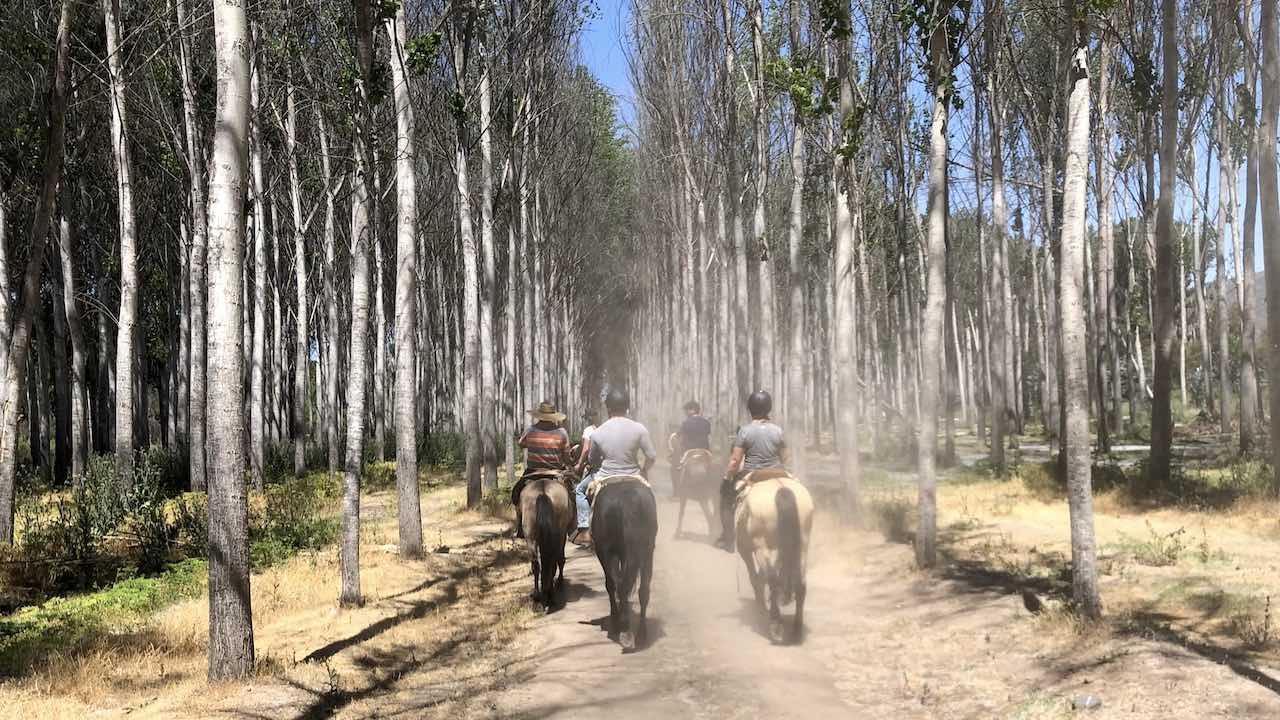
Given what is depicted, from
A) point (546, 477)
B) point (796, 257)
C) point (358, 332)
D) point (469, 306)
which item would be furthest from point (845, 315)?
point (358, 332)

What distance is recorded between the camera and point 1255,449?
16828mm

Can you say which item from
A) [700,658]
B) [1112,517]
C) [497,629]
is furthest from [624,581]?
[1112,517]

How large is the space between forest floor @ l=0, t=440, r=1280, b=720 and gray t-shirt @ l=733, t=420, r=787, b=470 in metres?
1.52

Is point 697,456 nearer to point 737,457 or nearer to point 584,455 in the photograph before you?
point 737,457

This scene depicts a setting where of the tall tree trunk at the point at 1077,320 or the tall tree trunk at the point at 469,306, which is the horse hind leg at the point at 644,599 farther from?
the tall tree trunk at the point at 469,306

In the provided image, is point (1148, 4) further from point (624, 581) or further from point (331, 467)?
point (331, 467)

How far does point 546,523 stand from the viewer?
8.37 meters

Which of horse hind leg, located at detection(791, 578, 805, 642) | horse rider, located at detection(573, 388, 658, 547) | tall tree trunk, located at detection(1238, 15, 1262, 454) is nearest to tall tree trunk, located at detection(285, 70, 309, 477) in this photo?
horse rider, located at detection(573, 388, 658, 547)

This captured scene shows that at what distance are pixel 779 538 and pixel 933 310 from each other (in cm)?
412

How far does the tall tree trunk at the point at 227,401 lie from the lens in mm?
5891

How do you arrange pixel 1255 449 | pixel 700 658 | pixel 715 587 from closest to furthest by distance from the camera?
pixel 700 658 → pixel 715 587 → pixel 1255 449

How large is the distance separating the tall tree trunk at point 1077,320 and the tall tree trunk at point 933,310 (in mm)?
2300

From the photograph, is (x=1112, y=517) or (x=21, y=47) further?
(x=21, y=47)

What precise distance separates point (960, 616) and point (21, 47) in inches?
719
